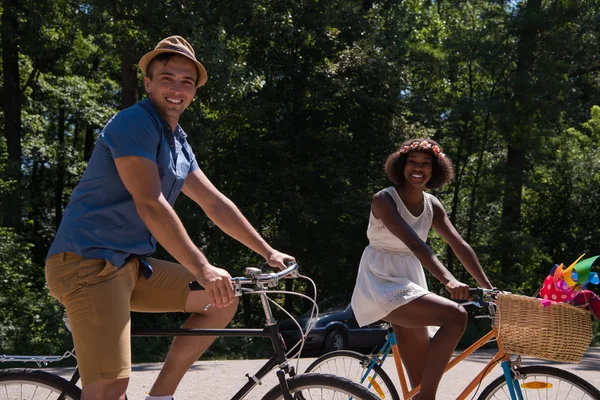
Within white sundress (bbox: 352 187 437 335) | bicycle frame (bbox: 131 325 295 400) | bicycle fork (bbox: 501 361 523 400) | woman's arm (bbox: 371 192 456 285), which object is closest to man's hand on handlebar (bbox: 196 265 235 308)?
bicycle frame (bbox: 131 325 295 400)

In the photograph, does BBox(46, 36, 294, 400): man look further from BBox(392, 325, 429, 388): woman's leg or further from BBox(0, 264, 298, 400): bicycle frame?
BBox(392, 325, 429, 388): woman's leg

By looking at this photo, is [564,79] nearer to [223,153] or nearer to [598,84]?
[598,84]

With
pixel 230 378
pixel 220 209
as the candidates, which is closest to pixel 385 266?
pixel 220 209

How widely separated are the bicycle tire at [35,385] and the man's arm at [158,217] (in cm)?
92

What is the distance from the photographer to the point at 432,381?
4.20 meters

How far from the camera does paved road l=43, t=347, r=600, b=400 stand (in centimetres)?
775

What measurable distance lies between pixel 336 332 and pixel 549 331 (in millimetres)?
12527

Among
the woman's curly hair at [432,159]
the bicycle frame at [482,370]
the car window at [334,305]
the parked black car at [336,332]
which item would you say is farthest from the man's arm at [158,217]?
the car window at [334,305]

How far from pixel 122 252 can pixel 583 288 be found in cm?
230

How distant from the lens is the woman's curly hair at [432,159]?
4781mm

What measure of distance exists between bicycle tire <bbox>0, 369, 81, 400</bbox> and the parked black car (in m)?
12.2

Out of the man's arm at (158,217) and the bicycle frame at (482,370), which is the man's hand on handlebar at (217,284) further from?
the bicycle frame at (482,370)

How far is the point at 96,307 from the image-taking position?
326cm

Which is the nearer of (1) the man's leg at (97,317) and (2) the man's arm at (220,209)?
(1) the man's leg at (97,317)
